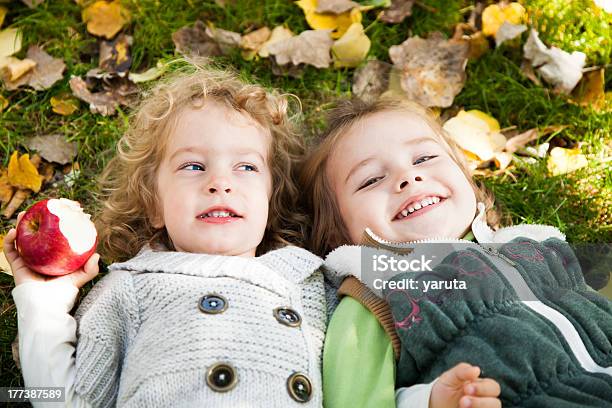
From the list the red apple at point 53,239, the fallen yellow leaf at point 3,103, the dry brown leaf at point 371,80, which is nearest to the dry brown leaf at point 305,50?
the dry brown leaf at point 371,80

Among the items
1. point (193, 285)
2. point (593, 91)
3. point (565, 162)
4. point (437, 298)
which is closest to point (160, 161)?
point (193, 285)

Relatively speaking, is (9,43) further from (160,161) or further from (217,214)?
(217,214)

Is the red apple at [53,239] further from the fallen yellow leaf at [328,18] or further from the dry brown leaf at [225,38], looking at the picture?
the fallen yellow leaf at [328,18]

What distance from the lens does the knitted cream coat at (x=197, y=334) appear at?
204 cm

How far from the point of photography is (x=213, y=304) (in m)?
2.17

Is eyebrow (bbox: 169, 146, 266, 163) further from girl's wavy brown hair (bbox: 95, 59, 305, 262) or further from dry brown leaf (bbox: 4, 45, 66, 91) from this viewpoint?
dry brown leaf (bbox: 4, 45, 66, 91)

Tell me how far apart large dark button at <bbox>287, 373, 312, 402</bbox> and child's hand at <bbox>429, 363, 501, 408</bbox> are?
1.20ft

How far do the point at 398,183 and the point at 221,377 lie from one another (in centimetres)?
90

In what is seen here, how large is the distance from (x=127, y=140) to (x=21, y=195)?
54 centimetres

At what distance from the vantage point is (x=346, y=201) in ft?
8.55

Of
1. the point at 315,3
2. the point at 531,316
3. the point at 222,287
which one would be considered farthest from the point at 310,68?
the point at 531,316

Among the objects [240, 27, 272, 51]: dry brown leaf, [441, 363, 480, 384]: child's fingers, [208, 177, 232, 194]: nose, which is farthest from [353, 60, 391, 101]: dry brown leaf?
[441, 363, 480, 384]: child's fingers

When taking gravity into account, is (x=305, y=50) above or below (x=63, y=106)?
above

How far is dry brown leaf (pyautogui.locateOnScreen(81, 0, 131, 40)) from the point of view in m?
3.45
